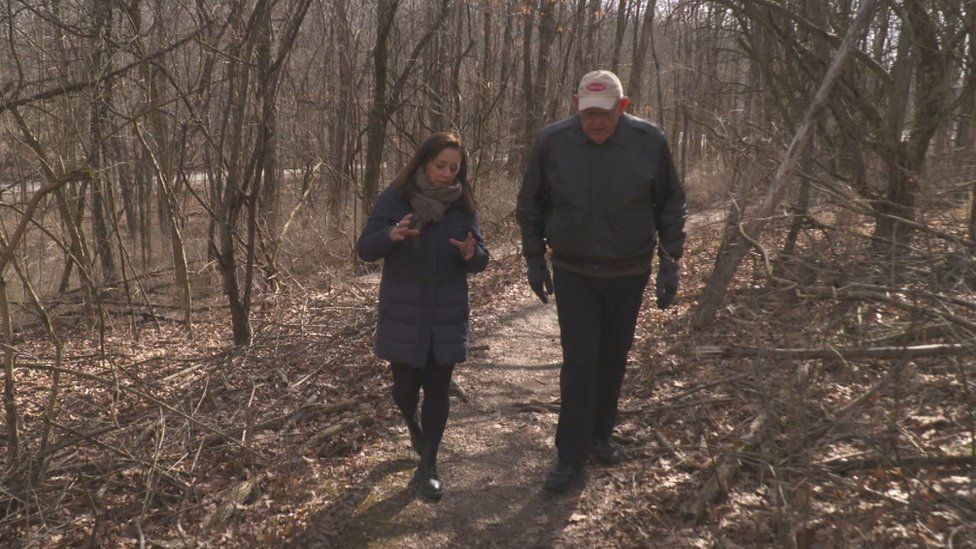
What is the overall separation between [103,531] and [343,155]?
13805mm

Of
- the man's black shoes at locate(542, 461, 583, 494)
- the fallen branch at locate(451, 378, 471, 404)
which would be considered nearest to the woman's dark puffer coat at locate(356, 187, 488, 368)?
the man's black shoes at locate(542, 461, 583, 494)

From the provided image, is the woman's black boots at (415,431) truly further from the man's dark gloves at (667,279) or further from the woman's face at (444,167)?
the man's dark gloves at (667,279)

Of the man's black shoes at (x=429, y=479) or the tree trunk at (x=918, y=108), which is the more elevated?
the tree trunk at (x=918, y=108)

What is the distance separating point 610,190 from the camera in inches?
144

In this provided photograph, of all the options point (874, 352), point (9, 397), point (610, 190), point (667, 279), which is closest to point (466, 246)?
point (610, 190)

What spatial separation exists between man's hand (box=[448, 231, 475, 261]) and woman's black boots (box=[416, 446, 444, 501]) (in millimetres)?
1096

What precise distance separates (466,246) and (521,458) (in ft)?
5.05

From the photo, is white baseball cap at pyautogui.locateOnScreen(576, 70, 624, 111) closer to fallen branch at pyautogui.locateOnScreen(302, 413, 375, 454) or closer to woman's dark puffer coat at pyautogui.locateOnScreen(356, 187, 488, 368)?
woman's dark puffer coat at pyautogui.locateOnScreen(356, 187, 488, 368)

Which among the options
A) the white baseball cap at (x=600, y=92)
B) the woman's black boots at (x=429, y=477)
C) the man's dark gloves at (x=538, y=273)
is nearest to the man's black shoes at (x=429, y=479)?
the woman's black boots at (x=429, y=477)

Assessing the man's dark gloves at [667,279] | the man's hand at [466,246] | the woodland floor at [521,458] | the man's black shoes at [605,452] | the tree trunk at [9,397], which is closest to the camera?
the woodland floor at [521,458]

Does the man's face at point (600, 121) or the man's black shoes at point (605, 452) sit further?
the man's black shoes at point (605, 452)

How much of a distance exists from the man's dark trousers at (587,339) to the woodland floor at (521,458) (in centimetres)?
37

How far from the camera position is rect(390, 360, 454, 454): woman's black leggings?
12.9ft

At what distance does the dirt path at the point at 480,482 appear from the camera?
3.76 meters
